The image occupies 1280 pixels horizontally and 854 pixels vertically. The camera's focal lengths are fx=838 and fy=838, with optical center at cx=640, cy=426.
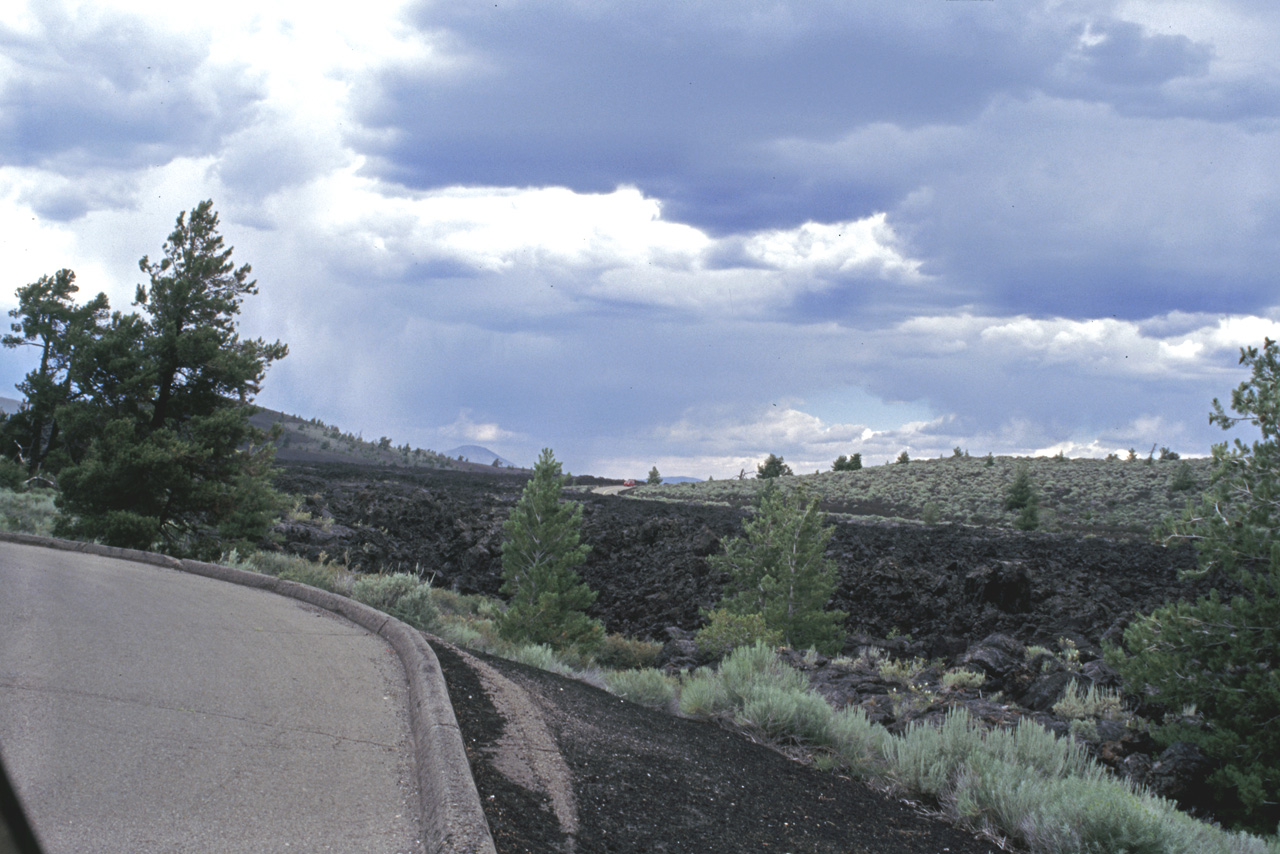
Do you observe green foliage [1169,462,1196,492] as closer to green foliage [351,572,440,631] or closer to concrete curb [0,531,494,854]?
green foliage [351,572,440,631]

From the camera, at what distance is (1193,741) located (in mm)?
9539

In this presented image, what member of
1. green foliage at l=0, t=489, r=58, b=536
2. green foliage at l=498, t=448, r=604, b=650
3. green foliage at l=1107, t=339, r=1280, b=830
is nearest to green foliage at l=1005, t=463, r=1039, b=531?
green foliage at l=498, t=448, r=604, b=650

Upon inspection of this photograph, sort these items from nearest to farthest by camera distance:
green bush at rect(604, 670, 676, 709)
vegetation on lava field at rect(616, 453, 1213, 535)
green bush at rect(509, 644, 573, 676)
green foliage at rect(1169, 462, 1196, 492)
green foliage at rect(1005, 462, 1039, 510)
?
green bush at rect(604, 670, 676, 709) → green bush at rect(509, 644, 573, 676) → green foliage at rect(1005, 462, 1039, 510) → vegetation on lava field at rect(616, 453, 1213, 535) → green foliage at rect(1169, 462, 1196, 492)

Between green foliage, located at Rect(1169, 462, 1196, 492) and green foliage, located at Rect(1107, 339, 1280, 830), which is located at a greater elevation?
green foliage, located at Rect(1169, 462, 1196, 492)

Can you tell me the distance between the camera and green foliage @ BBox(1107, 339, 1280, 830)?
29.4ft

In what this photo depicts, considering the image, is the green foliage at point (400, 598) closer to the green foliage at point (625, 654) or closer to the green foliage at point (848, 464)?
the green foliage at point (625, 654)

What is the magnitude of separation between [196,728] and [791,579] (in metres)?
16.9

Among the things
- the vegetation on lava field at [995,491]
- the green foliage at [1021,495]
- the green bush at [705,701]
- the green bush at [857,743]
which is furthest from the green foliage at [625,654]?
the green foliage at [1021,495]

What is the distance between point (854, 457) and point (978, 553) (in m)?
62.0

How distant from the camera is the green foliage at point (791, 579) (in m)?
20.1

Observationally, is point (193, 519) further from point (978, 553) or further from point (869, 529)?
point (869, 529)

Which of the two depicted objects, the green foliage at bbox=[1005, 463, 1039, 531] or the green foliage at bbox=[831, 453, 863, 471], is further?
the green foliage at bbox=[831, 453, 863, 471]

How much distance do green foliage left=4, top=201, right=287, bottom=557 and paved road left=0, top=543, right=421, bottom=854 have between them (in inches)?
347

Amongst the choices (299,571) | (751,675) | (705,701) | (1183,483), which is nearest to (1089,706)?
(751,675)
